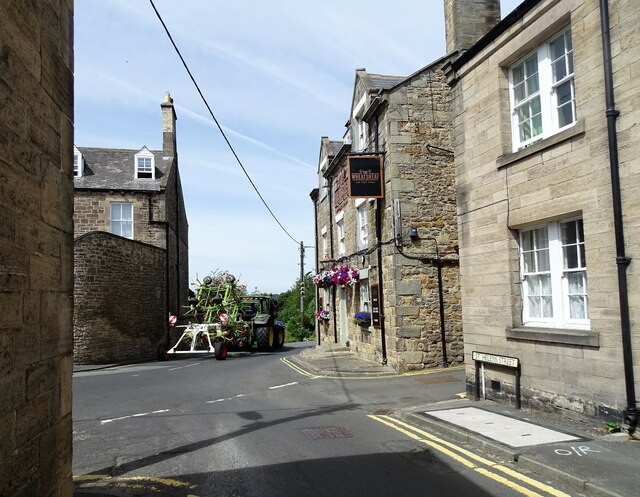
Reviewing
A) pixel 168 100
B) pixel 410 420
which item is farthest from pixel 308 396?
pixel 168 100

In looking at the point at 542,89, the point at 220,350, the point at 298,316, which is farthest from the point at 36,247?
the point at 298,316

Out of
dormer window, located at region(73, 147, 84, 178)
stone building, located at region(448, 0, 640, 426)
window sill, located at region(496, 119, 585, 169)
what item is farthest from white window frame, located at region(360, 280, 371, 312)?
dormer window, located at region(73, 147, 84, 178)

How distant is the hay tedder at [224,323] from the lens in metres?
21.3

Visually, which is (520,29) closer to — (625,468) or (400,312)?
(625,468)

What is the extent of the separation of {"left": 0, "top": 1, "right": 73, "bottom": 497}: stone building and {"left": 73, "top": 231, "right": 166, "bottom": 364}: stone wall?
17.2m

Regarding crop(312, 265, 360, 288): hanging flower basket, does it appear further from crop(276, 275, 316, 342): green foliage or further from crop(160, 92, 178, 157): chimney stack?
crop(276, 275, 316, 342): green foliage

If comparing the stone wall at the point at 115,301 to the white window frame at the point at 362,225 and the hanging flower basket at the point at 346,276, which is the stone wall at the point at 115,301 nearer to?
the hanging flower basket at the point at 346,276

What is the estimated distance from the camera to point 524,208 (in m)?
8.55

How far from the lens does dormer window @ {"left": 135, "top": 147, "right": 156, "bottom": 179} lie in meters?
28.4

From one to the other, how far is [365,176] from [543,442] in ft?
31.8

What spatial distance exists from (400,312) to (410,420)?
19.9ft

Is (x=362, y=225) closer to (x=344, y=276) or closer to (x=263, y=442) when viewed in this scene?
(x=344, y=276)

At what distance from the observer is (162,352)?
22297 mm

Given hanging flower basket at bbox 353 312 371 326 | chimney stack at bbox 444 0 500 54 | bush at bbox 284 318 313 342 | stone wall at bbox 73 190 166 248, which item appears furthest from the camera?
bush at bbox 284 318 313 342
